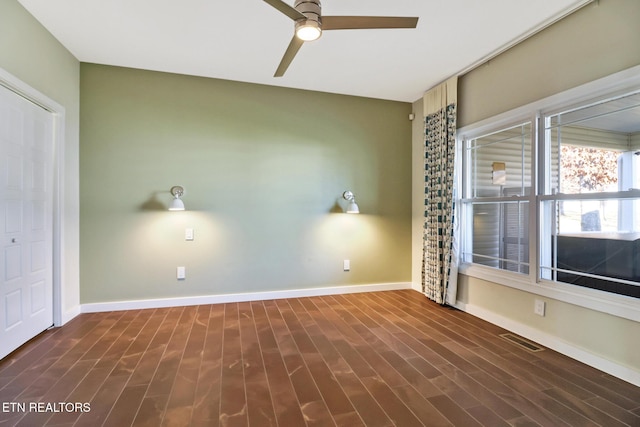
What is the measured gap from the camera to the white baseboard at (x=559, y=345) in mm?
2047

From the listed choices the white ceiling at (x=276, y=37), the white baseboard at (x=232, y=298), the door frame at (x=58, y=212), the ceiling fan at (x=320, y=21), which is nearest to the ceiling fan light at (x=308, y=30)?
the ceiling fan at (x=320, y=21)

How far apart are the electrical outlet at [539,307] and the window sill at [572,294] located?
0.24 feet

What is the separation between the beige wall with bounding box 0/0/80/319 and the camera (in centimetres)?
226

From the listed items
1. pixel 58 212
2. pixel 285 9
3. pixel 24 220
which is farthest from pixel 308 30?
pixel 58 212

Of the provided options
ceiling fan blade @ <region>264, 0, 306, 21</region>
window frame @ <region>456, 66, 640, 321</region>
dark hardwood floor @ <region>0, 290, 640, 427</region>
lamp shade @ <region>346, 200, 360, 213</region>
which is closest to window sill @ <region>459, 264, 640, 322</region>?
window frame @ <region>456, 66, 640, 321</region>

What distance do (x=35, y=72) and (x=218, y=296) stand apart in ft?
9.11

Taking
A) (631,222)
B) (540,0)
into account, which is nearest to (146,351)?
(631,222)

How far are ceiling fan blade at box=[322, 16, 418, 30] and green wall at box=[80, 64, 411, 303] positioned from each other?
2.03m

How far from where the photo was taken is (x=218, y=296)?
3633mm

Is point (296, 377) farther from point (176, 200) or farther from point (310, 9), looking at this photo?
point (310, 9)

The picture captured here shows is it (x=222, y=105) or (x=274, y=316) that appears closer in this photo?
(x=274, y=316)

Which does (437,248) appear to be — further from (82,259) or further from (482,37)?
(82,259)

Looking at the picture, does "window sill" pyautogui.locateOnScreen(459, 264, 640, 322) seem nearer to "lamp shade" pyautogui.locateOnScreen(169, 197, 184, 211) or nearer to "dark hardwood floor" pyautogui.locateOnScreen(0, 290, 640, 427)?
"dark hardwood floor" pyautogui.locateOnScreen(0, 290, 640, 427)

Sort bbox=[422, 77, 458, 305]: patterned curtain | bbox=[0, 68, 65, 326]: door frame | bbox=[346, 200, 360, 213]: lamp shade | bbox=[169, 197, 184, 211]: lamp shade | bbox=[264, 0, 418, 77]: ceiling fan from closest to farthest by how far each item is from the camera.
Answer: bbox=[264, 0, 418, 77]: ceiling fan < bbox=[0, 68, 65, 326]: door frame < bbox=[169, 197, 184, 211]: lamp shade < bbox=[422, 77, 458, 305]: patterned curtain < bbox=[346, 200, 360, 213]: lamp shade
